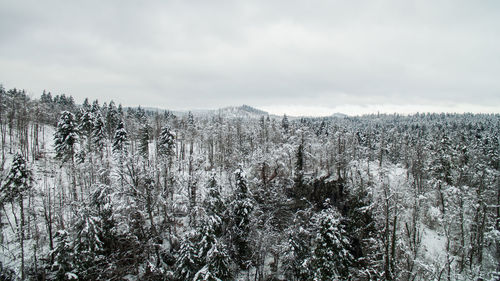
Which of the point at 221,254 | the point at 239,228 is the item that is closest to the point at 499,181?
the point at 239,228

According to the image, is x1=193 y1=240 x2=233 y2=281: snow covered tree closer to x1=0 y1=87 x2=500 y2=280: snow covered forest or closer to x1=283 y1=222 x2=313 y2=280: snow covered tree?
x1=0 y1=87 x2=500 y2=280: snow covered forest

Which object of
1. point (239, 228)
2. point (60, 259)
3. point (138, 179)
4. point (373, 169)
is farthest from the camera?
point (373, 169)

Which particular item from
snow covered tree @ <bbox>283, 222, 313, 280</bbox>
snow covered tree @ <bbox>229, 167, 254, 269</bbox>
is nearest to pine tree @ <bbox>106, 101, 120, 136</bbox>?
snow covered tree @ <bbox>229, 167, 254, 269</bbox>

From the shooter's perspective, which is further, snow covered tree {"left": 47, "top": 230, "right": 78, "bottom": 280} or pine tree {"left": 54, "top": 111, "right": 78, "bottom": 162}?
pine tree {"left": 54, "top": 111, "right": 78, "bottom": 162}

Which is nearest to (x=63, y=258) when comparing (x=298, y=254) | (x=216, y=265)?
(x=216, y=265)

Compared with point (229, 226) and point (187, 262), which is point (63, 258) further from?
point (229, 226)

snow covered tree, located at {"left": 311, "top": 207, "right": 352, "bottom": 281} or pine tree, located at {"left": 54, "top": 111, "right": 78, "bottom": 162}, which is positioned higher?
pine tree, located at {"left": 54, "top": 111, "right": 78, "bottom": 162}

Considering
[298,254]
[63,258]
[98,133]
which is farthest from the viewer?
[98,133]

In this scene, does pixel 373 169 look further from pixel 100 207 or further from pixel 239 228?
pixel 100 207

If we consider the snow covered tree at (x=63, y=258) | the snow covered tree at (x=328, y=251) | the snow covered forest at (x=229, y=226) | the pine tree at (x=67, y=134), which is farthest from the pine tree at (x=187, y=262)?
the pine tree at (x=67, y=134)

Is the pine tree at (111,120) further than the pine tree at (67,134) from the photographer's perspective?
Yes

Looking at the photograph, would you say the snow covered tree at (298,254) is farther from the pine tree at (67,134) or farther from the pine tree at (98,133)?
the pine tree at (98,133)

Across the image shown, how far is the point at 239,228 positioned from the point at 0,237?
24.0 m

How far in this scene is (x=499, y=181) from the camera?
2461cm
